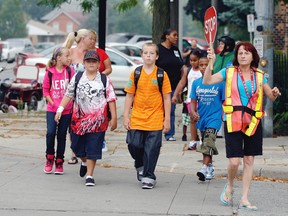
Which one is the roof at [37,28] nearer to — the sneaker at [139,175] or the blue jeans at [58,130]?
the blue jeans at [58,130]

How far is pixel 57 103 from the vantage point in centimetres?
→ 1131

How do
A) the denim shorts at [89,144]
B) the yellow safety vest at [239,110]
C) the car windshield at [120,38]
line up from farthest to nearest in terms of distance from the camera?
the car windshield at [120,38]
the denim shorts at [89,144]
the yellow safety vest at [239,110]

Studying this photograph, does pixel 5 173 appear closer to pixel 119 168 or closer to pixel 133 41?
pixel 119 168

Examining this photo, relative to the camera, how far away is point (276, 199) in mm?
9938

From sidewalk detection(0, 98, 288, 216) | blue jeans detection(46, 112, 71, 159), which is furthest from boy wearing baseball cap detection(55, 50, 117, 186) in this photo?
blue jeans detection(46, 112, 71, 159)

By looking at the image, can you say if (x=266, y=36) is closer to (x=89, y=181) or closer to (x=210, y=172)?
(x=210, y=172)

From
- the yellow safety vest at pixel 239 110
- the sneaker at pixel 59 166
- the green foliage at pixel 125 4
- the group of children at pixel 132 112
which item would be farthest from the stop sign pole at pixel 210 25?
the green foliage at pixel 125 4

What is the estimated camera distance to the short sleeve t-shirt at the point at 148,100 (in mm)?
10391

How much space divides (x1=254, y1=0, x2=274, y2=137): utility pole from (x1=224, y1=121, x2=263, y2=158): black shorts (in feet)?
19.6

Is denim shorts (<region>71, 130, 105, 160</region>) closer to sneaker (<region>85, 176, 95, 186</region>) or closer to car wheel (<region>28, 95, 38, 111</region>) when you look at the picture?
sneaker (<region>85, 176, 95, 186</region>)

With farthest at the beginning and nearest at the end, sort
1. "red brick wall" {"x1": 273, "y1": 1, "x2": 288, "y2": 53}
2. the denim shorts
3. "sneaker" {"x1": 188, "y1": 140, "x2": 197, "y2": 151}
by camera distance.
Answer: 1. "red brick wall" {"x1": 273, "y1": 1, "x2": 288, "y2": 53}
2. "sneaker" {"x1": 188, "y1": 140, "x2": 197, "y2": 151}
3. the denim shorts

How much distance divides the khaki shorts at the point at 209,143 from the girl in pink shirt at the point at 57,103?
1.79 m

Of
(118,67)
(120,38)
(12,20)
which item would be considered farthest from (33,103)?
(12,20)

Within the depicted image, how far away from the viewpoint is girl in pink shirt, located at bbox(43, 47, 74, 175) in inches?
445
